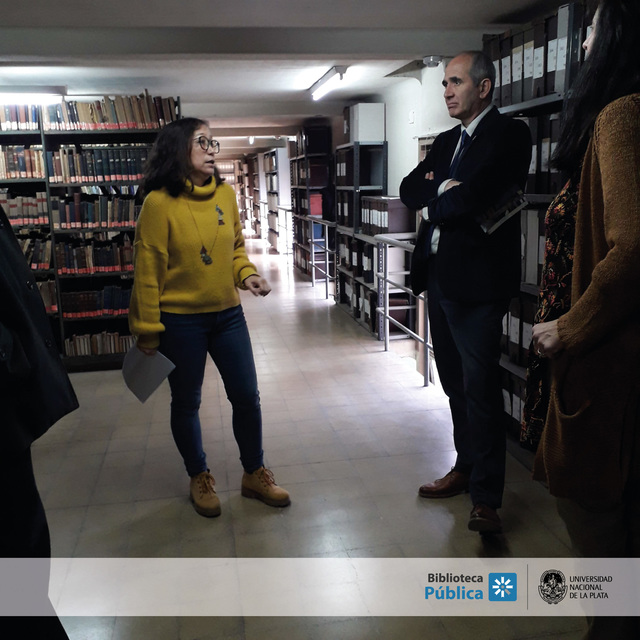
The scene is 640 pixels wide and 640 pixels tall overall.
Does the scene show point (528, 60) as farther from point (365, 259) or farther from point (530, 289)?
point (365, 259)

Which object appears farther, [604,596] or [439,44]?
[439,44]

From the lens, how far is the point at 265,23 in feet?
9.98

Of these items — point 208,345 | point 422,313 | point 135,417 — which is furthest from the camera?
point 422,313

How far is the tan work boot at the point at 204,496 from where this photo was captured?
227cm

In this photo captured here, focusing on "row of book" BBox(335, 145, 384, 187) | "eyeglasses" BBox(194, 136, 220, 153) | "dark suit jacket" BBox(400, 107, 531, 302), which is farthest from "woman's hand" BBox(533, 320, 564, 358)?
"row of book" BBox(335, 145, 384, 187)

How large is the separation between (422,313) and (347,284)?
4.89 ft

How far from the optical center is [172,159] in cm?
207

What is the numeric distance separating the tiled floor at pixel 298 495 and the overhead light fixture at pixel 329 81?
7.40 feet

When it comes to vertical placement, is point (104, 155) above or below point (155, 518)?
above

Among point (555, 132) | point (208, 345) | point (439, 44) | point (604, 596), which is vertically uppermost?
point (439, 44)

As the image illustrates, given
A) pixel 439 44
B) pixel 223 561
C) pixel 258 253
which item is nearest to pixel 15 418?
pixel 223 561

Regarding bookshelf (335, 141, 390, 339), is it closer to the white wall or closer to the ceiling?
the white wall

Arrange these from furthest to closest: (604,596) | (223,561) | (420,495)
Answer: (420,495) → (223,561) → (604,596)

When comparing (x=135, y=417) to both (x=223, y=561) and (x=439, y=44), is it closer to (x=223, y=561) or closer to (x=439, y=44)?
(x=223, y=561)
